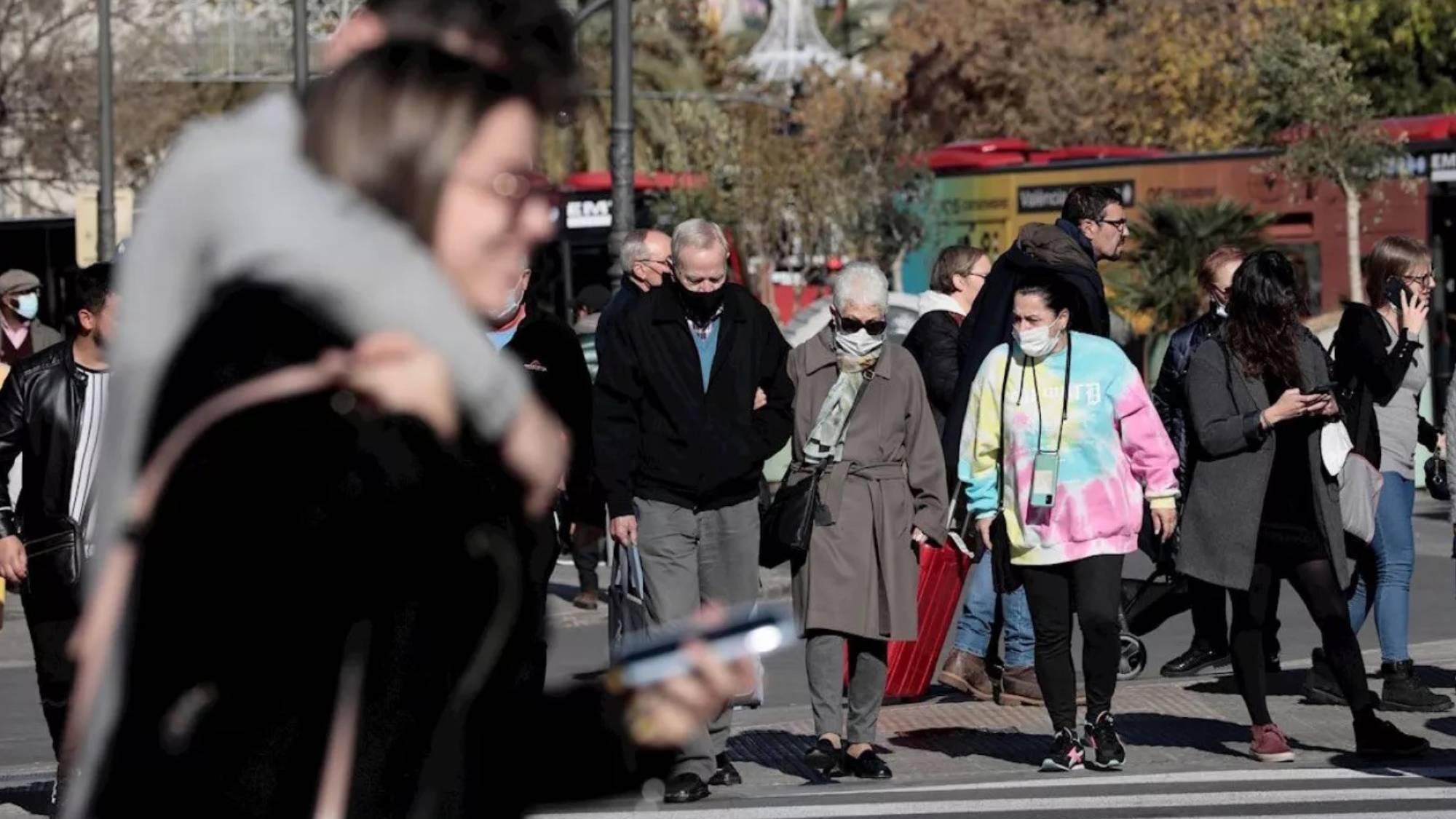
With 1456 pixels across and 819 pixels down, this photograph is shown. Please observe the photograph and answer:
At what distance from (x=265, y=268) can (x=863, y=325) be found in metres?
7.12

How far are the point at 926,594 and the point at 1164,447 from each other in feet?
4.25

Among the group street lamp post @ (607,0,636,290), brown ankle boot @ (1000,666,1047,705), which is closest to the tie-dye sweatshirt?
brown ankle boot @ (1000,666,1047,705)

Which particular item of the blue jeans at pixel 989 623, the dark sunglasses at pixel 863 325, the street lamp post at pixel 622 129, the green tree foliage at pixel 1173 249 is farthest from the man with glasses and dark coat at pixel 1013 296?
the green tree foliage at pixel 1173 249

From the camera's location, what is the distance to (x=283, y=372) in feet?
5.80

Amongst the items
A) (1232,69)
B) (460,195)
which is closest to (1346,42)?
(1232,69)

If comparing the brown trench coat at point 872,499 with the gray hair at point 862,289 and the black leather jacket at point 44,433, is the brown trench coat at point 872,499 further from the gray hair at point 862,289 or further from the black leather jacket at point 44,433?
the black leather jacket at point 44,433

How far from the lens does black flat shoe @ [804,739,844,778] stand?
8.78m

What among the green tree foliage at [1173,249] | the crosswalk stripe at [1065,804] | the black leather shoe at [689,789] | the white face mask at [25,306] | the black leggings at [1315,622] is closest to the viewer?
the crosswalk stripe at [1065,804]

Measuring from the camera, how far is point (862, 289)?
28.9ft

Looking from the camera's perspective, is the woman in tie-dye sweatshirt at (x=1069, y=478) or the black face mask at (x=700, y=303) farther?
the black face mask at (x=700, y=303)

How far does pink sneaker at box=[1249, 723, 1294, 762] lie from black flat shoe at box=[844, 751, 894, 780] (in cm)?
129

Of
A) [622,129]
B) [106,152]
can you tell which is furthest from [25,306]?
[106,152]

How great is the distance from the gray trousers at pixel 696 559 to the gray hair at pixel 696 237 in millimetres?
875

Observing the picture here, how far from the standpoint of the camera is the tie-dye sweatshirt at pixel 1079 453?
8.41 meters
